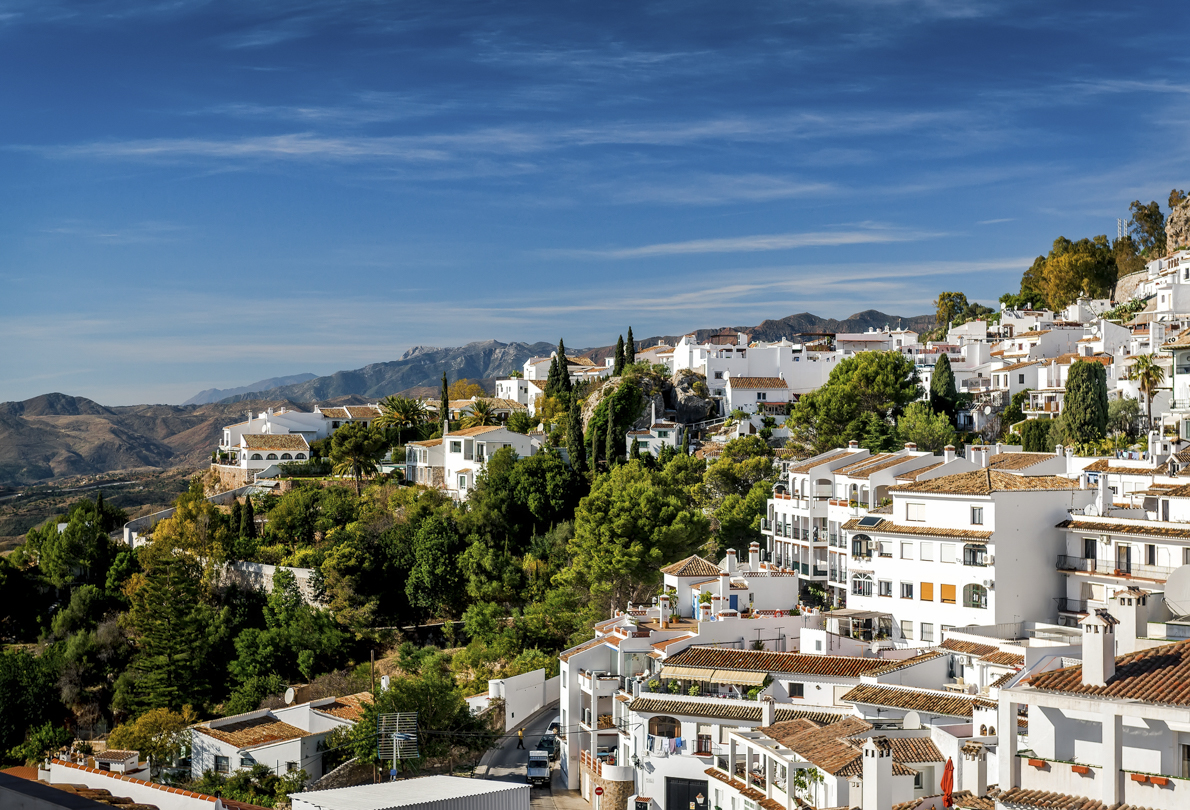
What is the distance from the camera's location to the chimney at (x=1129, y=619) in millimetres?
15008

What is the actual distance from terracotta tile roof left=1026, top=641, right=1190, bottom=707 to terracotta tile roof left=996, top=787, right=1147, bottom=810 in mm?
1206

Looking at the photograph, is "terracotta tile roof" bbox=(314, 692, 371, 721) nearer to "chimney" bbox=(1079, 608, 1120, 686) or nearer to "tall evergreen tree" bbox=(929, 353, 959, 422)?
"chimney" bbox=(1079, 608, 1120, 686)

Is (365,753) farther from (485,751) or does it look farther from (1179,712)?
(1179,712)

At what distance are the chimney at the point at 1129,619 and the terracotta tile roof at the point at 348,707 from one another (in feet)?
76.6

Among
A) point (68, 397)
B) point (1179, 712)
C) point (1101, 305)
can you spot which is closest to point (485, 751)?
point (1179, 712)

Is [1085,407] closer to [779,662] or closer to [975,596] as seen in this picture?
[975,596]

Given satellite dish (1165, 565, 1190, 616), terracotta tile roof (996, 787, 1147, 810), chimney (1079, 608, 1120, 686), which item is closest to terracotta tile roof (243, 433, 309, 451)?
satellite dish (1165, 565, 1190, 616)

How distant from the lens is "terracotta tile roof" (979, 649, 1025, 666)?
22.9 meters

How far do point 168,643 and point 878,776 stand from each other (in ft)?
115

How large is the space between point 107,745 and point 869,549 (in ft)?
84.3

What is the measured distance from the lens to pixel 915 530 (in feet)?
101

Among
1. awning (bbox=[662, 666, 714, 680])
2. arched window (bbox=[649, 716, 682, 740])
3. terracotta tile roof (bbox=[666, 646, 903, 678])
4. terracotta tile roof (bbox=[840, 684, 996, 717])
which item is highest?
terracotta tile roof (bbox=[840, 684, 996, 717])

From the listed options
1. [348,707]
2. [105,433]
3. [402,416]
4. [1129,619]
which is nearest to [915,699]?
[1129,619]

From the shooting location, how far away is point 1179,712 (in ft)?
39.5
